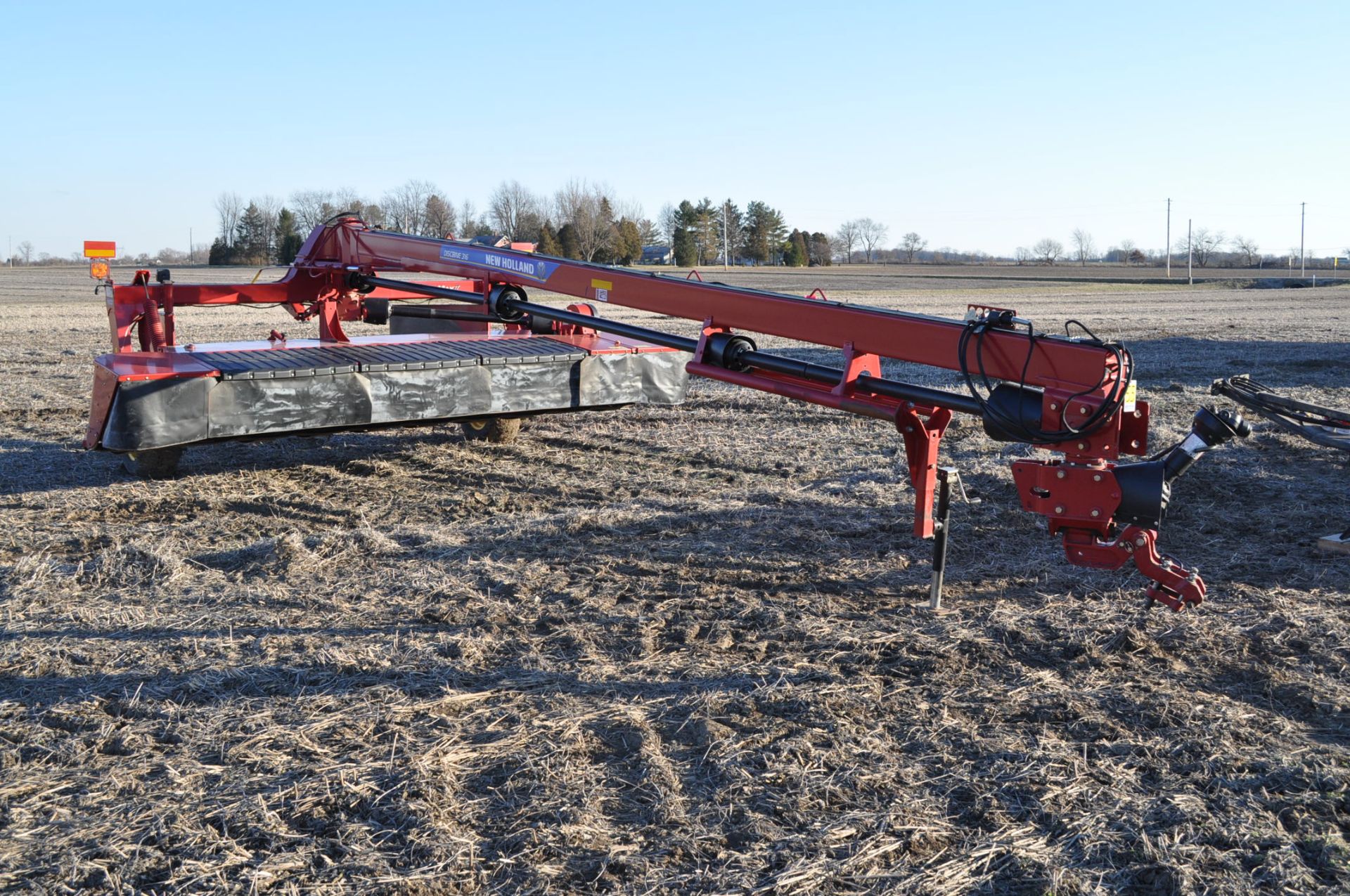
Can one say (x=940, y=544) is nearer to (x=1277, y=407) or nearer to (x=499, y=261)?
(x=1277, y=407)

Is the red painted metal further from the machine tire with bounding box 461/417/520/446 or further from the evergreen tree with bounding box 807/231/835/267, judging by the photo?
the evergreen tree with bounding box 807/231/835/267

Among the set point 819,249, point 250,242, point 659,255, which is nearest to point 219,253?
point 250,242

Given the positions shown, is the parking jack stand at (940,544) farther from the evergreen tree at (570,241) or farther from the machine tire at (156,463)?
the evergreen tree at (570,241)

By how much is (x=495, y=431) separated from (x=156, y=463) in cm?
255

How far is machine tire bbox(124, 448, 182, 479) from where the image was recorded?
7652 millimetres

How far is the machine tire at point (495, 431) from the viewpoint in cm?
909

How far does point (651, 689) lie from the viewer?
13.5ft

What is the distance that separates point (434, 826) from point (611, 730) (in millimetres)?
799

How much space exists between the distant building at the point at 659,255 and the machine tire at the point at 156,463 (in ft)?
194

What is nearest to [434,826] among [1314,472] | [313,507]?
[313,507]

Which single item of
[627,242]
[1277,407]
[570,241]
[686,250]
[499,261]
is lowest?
[1277,407]

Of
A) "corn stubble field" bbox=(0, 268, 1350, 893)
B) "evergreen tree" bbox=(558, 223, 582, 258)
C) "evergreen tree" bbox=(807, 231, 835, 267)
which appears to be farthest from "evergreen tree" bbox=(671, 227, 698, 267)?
"corn stubble field" bbox=(0, 268, 1350, 893)

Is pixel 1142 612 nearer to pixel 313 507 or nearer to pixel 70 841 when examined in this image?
pixel 70 841

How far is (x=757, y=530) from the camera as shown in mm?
6309
